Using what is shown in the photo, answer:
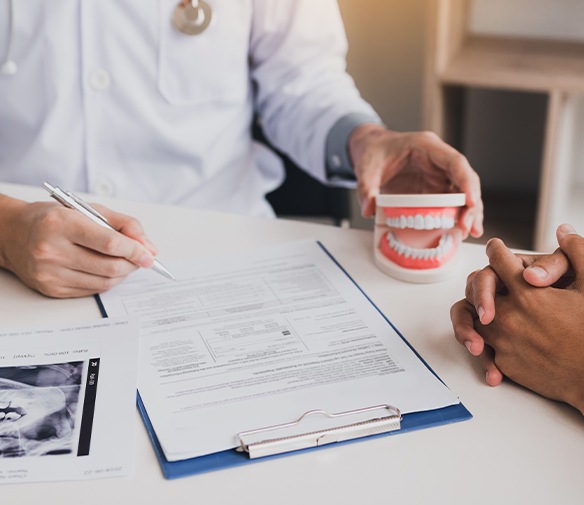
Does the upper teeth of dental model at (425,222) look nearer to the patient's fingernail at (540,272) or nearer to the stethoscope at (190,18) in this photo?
the patient's fingernail at (540,272)

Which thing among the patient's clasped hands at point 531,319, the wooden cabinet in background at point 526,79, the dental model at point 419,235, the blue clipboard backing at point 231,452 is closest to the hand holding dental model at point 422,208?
the dental model at point 419,235

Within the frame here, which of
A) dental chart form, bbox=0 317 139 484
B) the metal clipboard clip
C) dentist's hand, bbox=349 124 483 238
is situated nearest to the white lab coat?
dentist's hand, bbox=349 124 483 238

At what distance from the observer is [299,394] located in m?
0.77

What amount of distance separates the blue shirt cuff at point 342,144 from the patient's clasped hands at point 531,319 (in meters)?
0.50

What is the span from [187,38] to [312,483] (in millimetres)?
887

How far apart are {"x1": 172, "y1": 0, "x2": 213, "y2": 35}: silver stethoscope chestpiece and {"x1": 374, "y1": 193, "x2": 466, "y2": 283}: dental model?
514 millimetres

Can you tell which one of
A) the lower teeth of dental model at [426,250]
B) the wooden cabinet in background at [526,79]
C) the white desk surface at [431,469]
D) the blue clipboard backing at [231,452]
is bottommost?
the wooden cabinet in background at [526,79]

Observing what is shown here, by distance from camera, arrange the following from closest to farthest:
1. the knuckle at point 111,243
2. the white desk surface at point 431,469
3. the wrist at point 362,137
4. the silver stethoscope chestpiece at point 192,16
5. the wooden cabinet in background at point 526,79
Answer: the white desk surface at point 431,469, the knuckle at point 111,243, the wrist at point 362,137, the silver stethoscope chestpiece at point 192,16, the wooden cabinet in background at point 526,79

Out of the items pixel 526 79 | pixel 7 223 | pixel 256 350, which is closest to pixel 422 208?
pixel 256 350

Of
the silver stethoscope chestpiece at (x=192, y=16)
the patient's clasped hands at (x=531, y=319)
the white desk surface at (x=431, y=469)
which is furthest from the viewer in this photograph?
the silver stethoscope chestpiece at (x=192, y=16)

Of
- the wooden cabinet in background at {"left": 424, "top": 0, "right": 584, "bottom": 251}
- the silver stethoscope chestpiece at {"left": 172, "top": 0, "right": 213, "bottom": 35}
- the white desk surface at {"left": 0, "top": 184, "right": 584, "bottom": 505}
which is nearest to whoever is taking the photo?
the white desk surface at {"left": 0, "top": 184, "right": 584, "bottom": 505}

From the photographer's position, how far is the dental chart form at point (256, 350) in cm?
75

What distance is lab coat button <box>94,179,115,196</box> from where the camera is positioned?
1.35 m

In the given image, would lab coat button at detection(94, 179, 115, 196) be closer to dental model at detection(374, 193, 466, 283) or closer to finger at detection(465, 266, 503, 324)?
dental model at detection(374, 193, 466, 283)
